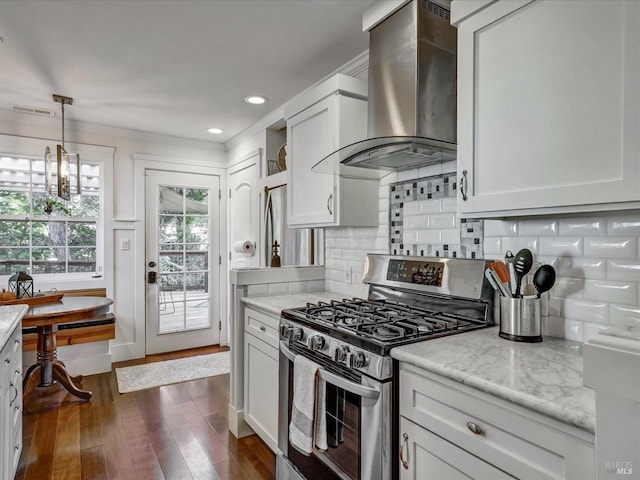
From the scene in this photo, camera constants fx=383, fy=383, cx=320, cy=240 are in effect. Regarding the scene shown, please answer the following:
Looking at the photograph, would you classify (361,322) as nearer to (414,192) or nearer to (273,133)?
(414,192)

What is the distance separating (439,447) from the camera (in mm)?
1193

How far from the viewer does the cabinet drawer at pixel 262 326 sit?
2.16 meters

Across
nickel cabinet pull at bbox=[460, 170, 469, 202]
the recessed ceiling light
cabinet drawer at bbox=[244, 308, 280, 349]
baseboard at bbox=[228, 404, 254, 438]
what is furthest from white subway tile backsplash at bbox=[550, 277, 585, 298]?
the recessed ceiling light

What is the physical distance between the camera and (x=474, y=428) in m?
1.09

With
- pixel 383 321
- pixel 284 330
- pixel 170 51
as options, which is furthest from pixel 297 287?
pixel 170 51

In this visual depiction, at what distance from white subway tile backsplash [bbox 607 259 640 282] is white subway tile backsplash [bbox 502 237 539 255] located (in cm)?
27

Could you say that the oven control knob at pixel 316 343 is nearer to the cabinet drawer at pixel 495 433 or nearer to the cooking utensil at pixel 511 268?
the cabinet drawer at pixel 495 433

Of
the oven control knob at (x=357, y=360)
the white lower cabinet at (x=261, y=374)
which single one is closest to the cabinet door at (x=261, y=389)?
the white lower cabinet at (x=261, y=374)

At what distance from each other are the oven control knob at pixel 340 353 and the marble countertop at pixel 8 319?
55.1 inches

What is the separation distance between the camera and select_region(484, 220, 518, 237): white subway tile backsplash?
1.68 metres

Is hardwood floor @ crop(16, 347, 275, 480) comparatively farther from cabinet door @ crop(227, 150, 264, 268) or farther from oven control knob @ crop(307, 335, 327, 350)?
cabinet door @ crop(227, 150, 264, 268)

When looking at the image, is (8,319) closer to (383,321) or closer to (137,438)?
(137,438)

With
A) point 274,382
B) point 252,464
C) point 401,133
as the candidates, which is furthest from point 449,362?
point 252,464

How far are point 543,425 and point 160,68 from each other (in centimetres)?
287
